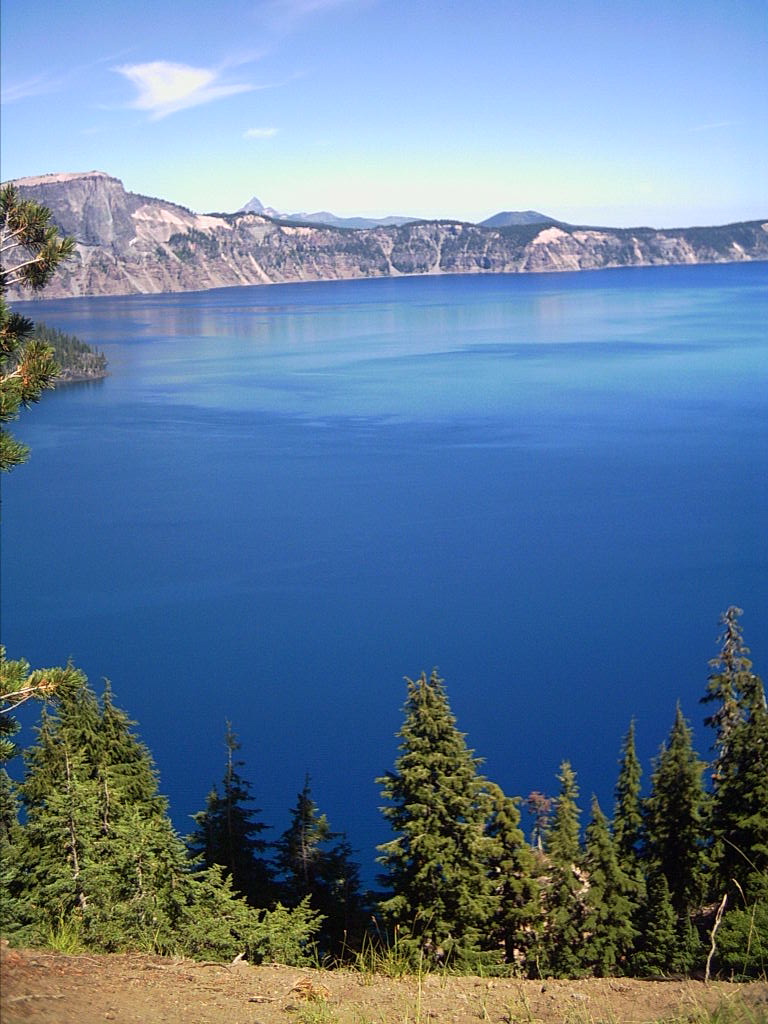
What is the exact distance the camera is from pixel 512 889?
1149 cm

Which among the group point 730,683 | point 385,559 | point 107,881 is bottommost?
point 385,559

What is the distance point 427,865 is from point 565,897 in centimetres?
244

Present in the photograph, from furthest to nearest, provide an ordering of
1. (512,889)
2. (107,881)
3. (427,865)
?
Answer: (512,889), (427,865), (107,881)

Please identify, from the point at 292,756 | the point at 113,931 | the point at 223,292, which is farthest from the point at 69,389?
the point at 223,292

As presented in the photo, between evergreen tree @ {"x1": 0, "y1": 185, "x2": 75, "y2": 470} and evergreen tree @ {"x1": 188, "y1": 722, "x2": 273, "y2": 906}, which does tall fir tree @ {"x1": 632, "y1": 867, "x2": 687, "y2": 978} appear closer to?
evergreen tree @ {"x1": 188, "y1": 722, "x2": 273, "y2": 906}

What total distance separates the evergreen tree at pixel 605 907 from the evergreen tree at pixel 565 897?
131mm

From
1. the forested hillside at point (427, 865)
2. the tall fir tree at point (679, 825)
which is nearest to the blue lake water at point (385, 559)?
the forested hillside at point (427, 865)

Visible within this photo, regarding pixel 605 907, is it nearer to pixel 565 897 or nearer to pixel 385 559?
pixel 565 897

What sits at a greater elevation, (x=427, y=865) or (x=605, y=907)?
(x=427, y=865)

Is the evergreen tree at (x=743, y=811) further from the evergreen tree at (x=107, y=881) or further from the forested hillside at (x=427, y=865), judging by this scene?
the evergreen tree at (x=107, y=881)

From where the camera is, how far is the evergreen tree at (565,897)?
450 inches

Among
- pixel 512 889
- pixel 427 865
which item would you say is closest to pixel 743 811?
pixel 512 889

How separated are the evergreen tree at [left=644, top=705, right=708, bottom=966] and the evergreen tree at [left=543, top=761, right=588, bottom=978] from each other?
121 centimetres

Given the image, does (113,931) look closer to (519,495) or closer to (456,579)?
(456,579)
